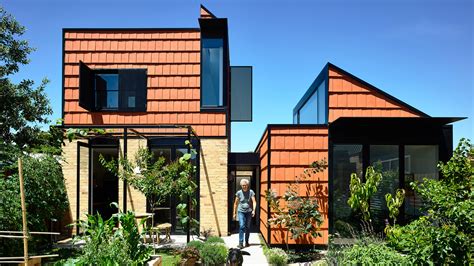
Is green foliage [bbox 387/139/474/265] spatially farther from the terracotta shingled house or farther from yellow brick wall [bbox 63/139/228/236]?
yellow brick wall [bbox 63/139/228/236]

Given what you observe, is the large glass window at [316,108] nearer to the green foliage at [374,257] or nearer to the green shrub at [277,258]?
the green shrub at [277,258]

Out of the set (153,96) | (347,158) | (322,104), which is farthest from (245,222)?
(153,96)

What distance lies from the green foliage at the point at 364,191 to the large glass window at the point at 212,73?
512cm

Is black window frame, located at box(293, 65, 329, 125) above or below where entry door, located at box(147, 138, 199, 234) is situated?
above

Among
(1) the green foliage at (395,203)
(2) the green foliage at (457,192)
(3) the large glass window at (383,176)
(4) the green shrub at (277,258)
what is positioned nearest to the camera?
(2) the green foliage at (457,192)

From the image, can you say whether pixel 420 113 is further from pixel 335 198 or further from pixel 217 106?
pixel 217 106

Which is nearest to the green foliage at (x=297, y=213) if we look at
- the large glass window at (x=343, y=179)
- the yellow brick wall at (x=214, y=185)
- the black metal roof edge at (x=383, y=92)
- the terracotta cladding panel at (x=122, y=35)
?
the large glass window at (x=343, y=179)

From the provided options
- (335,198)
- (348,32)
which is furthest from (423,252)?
(348,32)

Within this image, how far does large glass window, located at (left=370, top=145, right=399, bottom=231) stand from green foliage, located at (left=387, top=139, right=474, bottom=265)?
4567 millimetres

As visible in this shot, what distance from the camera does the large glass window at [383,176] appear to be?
962cm

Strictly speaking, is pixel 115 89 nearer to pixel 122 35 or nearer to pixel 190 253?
pixel 122 35

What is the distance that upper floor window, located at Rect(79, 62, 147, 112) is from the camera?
12.5 m

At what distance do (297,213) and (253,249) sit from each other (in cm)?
163

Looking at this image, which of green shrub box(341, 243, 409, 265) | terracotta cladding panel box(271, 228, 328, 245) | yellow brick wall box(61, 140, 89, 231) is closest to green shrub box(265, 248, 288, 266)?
terracotta cladding panel box(271, 228, 328, 245)
